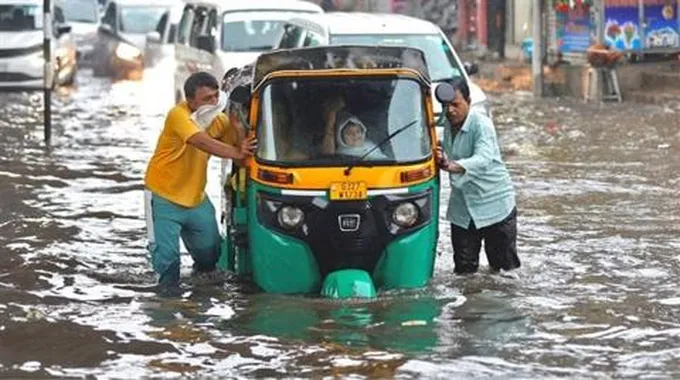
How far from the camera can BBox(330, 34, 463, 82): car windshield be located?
15.5 meters

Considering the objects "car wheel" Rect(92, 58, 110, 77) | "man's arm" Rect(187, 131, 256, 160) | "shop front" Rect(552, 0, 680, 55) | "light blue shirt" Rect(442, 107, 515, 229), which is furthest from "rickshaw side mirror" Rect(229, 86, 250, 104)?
"car wheel" Rect(92, 58, 110, 77)

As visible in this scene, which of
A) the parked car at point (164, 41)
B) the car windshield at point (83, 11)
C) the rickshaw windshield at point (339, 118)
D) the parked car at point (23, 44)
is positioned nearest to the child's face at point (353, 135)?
the rickshaw windshield at point (339, 118)

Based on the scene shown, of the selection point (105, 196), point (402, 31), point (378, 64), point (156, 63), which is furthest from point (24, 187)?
point (156, 63)

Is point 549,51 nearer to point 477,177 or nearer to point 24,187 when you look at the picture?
point 24,187

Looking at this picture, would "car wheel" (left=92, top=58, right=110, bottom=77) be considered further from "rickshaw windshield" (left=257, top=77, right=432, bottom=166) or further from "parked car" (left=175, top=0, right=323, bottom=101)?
"rickshaw windshield" (left=257, top=77, right=432, bottom=166)

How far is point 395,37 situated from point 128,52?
585 inches

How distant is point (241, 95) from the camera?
29.9 ft

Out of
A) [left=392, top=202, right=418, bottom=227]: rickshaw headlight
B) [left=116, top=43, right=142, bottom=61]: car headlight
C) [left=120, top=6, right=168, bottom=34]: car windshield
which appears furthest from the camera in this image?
[left=120, top=6, right=168, bottom=34]: car windshield

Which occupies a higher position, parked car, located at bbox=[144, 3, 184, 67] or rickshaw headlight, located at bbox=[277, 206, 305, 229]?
Result: parked car, located at bbox=[144, 3, 184, 67]

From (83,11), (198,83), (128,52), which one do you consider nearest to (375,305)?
(198,83)

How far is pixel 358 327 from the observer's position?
8391 millimetres

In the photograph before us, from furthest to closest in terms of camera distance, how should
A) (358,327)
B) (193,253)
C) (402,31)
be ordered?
(402,31) → (193,253) → (358,327)

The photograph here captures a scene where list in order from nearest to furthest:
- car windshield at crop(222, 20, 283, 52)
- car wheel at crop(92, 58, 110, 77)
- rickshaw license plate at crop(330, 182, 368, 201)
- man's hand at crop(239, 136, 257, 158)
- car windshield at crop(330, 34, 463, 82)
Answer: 1. rickshaw license plate at crop(330, 182, 368, 201)
2. man's hand at crop(239, 136, 257, 158)
3. car windshield at crop(330, 34, 463, 82)
4. car windshield at crop(222, 20, 283, 52)
5. car wheel at crop(92, 58, 110, 77)

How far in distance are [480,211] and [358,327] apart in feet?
4.66
